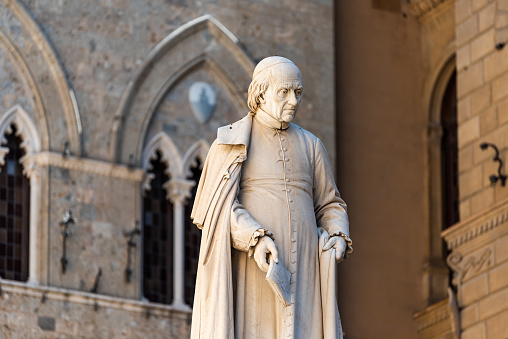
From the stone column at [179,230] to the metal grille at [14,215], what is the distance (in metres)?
1.54

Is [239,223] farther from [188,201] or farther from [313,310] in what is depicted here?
[188,201]

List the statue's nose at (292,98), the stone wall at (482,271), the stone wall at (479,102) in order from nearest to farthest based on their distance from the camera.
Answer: the statue's nose at (292,98), the stone wall at (482,271), the stone wall at (479,102)

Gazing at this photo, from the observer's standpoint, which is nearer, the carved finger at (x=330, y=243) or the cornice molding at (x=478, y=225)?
the carved finger at (x=330, y=243)

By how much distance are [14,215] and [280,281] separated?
9.20 meters

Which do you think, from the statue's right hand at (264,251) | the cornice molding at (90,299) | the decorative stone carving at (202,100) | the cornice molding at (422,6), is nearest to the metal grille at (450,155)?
the cornice molding at (422,6)

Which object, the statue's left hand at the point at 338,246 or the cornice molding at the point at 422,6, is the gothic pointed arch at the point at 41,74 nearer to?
the cornice molding at the point at 422,6

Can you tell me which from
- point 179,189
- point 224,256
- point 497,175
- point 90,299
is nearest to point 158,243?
point 179,189

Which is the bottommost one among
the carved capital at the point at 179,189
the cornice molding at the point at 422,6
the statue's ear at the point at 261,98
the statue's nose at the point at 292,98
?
the statue's nose at the point at 292,98

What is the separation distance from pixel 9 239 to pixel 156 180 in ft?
5.92

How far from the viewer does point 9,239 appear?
1806 centimetres

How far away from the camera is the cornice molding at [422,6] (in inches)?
812

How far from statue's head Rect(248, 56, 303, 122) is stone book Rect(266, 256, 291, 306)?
2.89 ft

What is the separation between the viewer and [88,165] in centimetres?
1845

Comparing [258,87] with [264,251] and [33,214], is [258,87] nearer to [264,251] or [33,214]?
[264,251]
